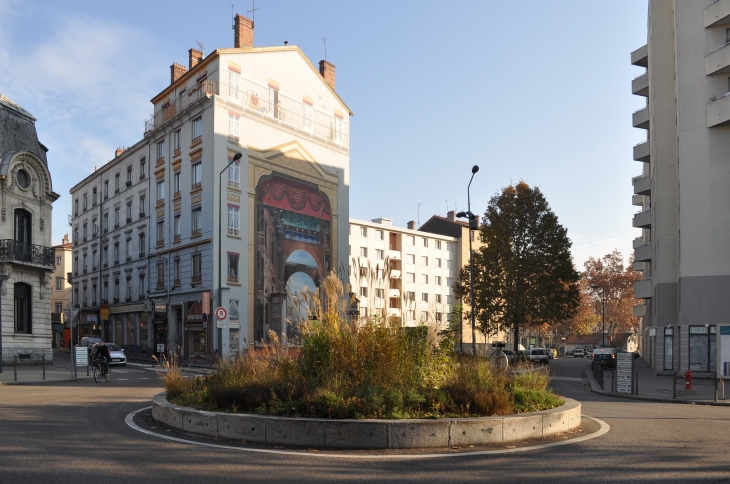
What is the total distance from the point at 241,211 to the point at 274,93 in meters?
9.68

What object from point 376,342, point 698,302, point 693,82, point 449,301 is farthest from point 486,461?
point 449,301

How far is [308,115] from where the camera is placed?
5222 centimetres

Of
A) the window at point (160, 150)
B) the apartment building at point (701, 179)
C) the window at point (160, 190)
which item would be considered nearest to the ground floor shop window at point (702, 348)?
the apartment building at point (701, 179)

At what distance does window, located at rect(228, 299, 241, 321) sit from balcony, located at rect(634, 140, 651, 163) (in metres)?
29.5

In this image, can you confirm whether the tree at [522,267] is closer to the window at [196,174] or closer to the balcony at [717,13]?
the balcony at [717,13]

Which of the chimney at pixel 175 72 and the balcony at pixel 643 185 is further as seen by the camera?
the chimney at pixel 175 72

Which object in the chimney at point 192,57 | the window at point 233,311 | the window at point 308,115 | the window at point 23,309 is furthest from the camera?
the chimney at point 192,57

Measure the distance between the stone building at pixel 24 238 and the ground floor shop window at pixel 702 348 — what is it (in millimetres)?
33062

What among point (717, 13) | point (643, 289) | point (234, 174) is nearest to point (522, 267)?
point (643, 289)

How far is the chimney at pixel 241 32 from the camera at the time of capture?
160 feet

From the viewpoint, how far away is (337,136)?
181 feet

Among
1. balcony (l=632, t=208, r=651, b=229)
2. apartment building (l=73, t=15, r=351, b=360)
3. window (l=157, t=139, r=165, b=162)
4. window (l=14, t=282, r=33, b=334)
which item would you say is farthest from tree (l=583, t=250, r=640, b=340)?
window (l=14, t=282, r=33, b=334)

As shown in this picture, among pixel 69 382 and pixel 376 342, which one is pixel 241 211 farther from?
pixel 376 342

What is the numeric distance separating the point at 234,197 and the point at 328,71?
17.1m
